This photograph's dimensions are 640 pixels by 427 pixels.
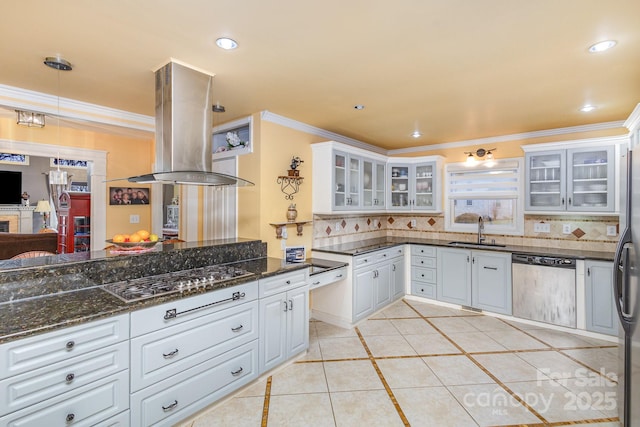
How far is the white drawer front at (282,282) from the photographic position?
8.35ft

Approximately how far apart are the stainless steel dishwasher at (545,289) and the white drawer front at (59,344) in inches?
159

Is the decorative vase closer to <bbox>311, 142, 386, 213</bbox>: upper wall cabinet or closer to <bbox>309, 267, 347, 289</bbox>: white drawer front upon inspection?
<bbox>311, 142, 386, 213</bbox>: upper wall cabinet

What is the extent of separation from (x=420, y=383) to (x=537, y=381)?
3.14ft

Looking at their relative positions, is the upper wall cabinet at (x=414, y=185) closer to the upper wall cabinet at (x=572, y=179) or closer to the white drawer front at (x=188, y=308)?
the upper wall cabinet at (x=572, y=179)

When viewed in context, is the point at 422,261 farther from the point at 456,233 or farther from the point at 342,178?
the point at 342,178

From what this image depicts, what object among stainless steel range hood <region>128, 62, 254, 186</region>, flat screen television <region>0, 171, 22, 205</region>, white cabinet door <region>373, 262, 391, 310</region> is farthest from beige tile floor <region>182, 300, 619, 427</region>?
flat screen television <region>0, 171, 22, 205</region>

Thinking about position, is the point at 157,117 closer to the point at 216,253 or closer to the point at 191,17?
the point at 191,17

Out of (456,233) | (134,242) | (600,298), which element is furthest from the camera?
(456,233)

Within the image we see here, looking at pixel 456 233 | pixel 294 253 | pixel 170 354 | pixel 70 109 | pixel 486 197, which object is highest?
pixel 70 109

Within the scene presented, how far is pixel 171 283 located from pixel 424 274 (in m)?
3.52

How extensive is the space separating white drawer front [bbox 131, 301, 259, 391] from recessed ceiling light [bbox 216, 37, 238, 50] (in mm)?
1746

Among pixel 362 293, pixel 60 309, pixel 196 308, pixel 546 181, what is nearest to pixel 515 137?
pixel 546 181

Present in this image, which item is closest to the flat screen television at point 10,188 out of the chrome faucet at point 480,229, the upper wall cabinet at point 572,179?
the chrome faucet at point 480,229

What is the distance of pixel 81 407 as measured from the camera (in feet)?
5.21
